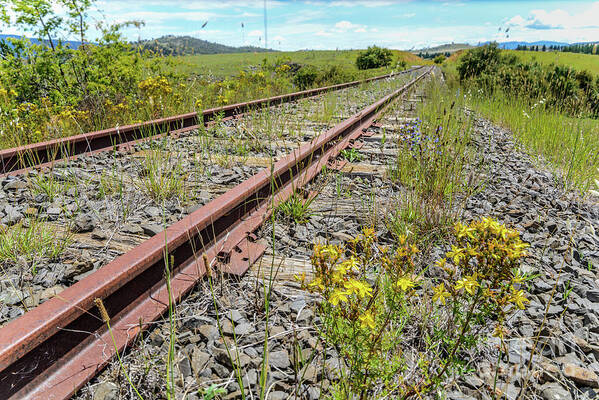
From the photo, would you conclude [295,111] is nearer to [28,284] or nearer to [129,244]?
[129,244]

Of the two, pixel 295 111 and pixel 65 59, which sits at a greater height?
pixel 65 59

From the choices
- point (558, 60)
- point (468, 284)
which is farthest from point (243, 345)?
point (558, 60)

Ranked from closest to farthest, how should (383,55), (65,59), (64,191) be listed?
1. (64,191)
2. (65,59)
3. (383,55)

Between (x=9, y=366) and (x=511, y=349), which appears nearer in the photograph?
(x=9, y=366)

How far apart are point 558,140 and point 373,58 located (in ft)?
132

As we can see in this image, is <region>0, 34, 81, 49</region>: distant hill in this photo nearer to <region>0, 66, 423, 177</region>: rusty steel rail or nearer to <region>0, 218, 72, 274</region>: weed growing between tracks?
<region>0, 66, 423, 177</region>: rusty steel rail

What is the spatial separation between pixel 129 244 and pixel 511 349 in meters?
2.08

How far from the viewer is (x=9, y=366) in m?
1.14

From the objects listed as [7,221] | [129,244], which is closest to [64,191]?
[7,221]

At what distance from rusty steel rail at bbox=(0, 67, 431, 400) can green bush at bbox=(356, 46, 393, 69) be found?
138ft

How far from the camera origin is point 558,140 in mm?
4531

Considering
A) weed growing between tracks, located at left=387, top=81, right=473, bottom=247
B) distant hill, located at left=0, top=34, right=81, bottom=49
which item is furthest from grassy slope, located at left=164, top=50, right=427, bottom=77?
weed growing between tracks, located at left=387, top=81, right=473, bottom=247

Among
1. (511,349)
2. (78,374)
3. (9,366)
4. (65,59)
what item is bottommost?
(511,349)

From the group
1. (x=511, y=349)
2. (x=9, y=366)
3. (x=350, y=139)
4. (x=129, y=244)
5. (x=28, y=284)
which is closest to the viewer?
(x=9, y=366)
